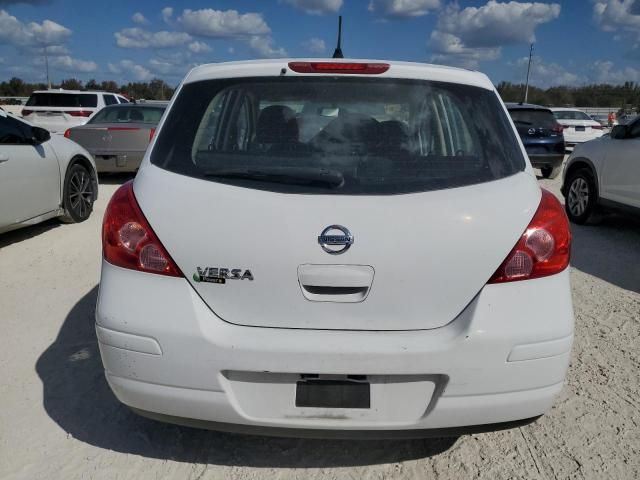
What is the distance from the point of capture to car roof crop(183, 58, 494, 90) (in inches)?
93.6

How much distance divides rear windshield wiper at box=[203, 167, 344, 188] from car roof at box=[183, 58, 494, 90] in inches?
18.5

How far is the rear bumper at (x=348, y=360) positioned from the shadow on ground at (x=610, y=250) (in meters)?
3.48

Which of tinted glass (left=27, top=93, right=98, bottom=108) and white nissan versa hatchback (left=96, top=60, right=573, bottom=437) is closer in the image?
white nissan versa hatchback (left=96, top=60, right=573, bottom=437)

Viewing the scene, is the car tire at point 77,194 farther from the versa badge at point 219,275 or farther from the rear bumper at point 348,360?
the versa badge at point 219,275

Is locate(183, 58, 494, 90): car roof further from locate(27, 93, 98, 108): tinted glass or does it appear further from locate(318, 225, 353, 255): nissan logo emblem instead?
locate(27, 93, 98, 108): tinted glass

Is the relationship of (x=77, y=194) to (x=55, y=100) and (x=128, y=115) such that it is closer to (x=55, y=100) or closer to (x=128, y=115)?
(x=128, y=115)

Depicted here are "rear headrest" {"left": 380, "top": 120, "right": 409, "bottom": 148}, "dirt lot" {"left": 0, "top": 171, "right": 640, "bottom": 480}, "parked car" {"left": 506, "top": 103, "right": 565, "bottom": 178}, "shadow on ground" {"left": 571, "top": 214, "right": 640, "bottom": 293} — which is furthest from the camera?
"parked car" {"left": 506, "top": 103, "right": 565, "bottom": 178}

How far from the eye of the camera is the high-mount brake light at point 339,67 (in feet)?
7.74

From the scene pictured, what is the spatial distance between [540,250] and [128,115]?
34.8ft

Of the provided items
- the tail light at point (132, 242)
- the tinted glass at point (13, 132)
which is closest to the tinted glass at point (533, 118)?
the tinted glass at point (13, 132)

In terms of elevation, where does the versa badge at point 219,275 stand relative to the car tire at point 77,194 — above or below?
above

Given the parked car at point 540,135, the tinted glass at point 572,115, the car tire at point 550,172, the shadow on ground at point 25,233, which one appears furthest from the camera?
the tinted glass at point 572,115

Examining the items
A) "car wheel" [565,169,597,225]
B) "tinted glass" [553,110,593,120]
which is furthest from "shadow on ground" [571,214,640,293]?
"tinted glass" [553,110,593,120]

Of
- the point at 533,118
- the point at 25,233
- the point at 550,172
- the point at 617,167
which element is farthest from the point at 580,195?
the point at 25,233
